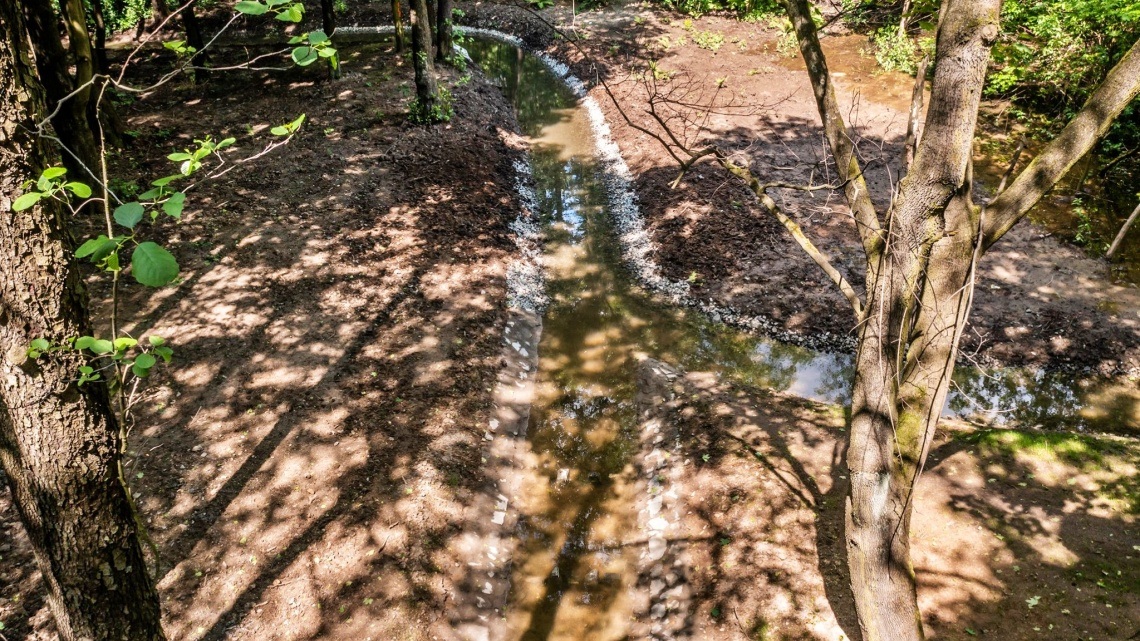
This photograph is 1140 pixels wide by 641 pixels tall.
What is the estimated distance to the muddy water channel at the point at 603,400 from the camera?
22.2ft

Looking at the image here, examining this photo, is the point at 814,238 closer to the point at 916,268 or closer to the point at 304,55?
the point at 916,268

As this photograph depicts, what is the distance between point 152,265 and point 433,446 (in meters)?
5.86

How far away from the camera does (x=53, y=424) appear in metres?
3.00

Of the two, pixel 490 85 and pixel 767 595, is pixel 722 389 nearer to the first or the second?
pixel 767 595

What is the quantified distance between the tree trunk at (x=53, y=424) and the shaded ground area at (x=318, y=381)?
105 inches

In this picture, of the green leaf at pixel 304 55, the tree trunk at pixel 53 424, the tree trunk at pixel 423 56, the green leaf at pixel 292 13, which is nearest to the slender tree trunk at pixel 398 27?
the tree trunk at pixel 423 56

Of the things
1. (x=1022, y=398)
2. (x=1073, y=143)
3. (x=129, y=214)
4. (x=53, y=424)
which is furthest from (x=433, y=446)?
(x=1022, y=398)

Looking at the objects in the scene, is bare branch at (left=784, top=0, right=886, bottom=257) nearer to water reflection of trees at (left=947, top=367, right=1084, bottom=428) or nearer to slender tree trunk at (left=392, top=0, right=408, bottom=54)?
→ water reflection of trees at (left=947, top=367, right=1084, bottom=428)

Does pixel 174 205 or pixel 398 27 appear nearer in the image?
pixel 174 205

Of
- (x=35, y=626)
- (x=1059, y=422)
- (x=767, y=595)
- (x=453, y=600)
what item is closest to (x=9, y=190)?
(x=35, y=626)

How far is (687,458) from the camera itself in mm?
7863

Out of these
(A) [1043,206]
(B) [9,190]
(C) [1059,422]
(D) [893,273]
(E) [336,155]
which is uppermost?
(B) [9,190]

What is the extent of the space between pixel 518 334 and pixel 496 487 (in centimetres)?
321

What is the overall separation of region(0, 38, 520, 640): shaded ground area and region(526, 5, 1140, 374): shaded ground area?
3876 mm
